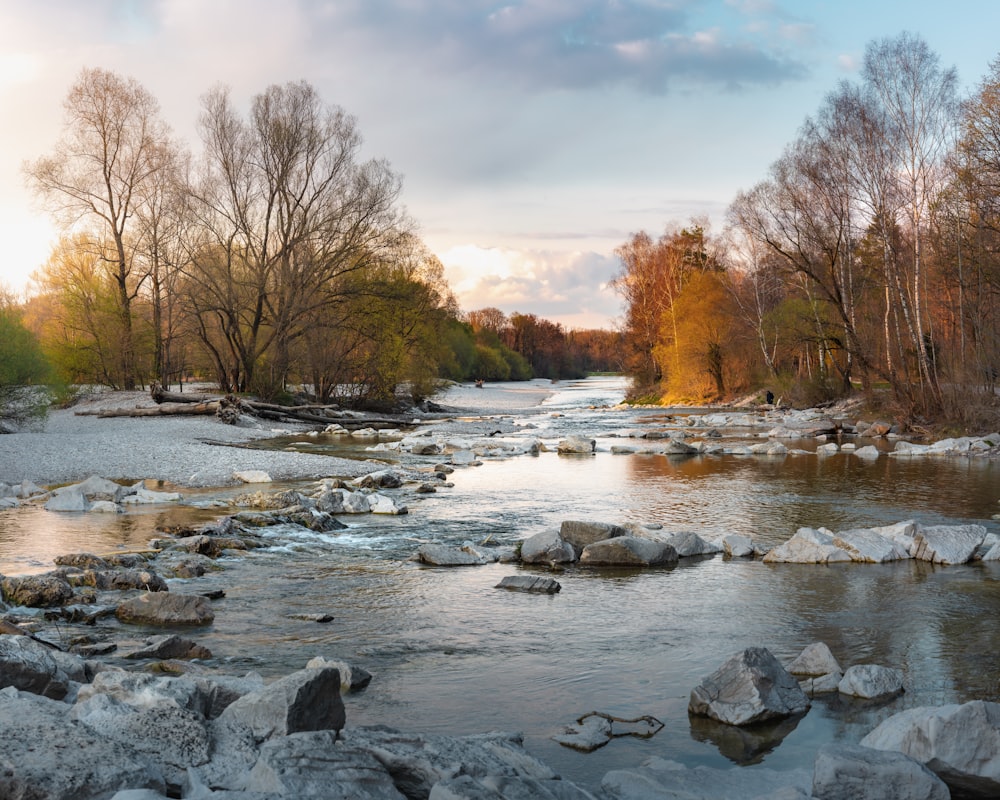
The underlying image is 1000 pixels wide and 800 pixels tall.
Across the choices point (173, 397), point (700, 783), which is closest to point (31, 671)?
point (700, 783)

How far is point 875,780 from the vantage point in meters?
4.09

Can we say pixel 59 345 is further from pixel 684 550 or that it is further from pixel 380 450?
pixel 684 550

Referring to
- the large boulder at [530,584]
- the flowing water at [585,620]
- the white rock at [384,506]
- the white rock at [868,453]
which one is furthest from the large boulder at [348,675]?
the white rock at [868,453]

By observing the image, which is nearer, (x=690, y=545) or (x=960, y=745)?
(x=960, y=745)

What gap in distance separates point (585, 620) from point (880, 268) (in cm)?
2777

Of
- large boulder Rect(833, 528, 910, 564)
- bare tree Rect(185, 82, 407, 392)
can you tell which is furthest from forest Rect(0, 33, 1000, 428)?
large boulder Rect(833, 528, 910, 564)

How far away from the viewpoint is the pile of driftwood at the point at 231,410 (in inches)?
1167

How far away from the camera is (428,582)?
9359mm

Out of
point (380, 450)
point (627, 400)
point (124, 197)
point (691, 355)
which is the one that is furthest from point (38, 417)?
point (627, 400)

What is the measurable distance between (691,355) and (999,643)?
141ft

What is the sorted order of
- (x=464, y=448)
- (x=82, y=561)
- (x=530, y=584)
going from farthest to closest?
(x=464, y=448) → (x=82, y=561) → (x=530, y=584)

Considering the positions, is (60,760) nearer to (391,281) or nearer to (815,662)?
(815,662)

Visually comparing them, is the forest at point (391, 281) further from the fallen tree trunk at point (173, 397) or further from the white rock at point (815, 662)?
the white rock at point (815, 662)

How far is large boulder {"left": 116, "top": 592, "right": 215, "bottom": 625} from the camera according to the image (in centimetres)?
762
